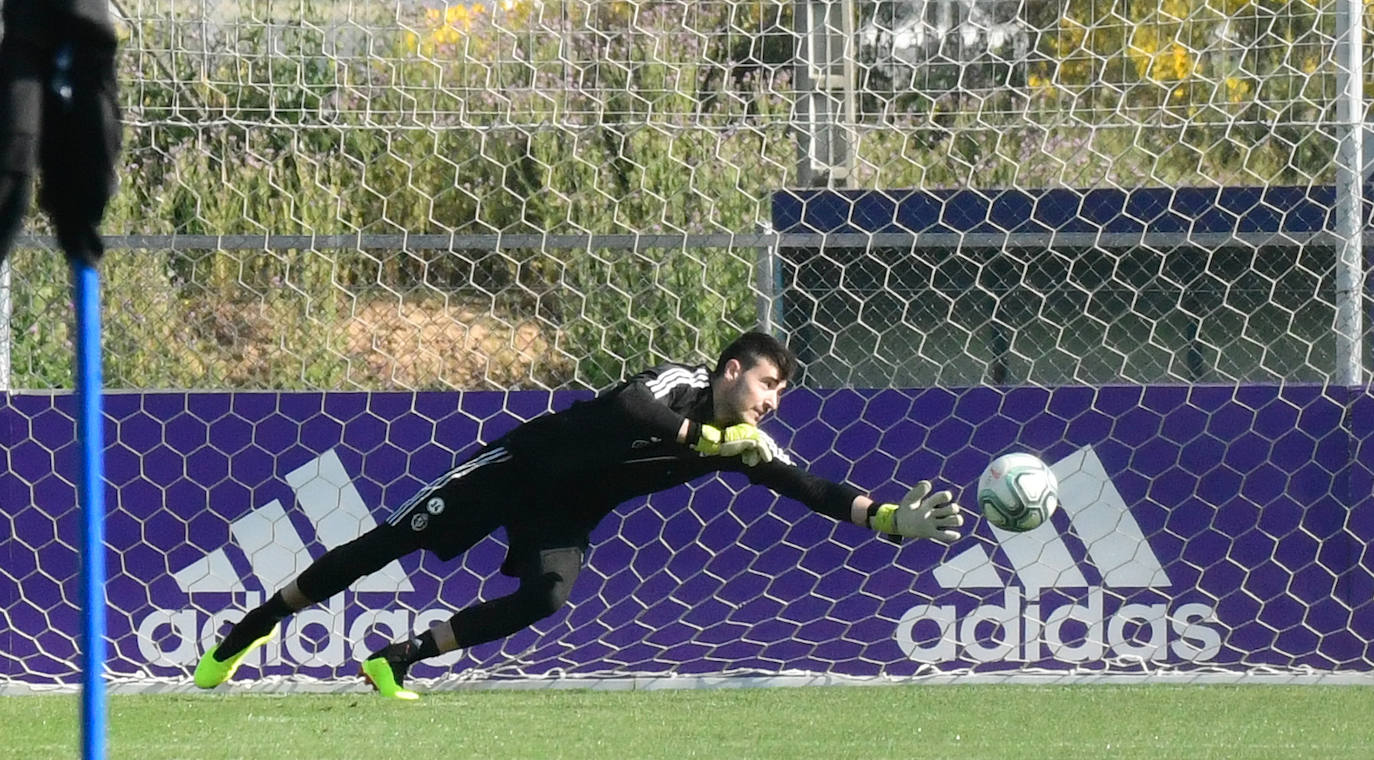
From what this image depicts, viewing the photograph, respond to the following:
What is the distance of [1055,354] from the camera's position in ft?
25.4

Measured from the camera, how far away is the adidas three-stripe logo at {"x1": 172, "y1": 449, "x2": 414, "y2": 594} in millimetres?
7113

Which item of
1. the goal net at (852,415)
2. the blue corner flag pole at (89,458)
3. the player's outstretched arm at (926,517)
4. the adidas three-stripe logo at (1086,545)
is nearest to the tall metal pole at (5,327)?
the goal net at (852,415)

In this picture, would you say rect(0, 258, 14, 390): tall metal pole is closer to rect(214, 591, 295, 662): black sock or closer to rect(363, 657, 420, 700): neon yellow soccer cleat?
rect(214, 591, 295, 662): black sock

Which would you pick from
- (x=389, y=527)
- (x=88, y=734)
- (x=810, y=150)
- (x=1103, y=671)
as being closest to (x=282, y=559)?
(x=389, y=527)

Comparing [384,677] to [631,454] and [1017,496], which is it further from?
[1017,496]

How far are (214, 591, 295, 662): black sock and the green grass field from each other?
10.1 inches

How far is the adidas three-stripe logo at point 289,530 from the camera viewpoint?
23.3ft

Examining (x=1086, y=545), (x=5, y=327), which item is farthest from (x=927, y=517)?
(x=5, y=327)

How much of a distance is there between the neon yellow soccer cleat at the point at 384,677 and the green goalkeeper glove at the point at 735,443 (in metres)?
1.25

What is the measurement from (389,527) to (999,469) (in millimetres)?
2055

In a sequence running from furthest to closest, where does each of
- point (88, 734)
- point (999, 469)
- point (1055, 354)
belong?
point (1055, 354)
point (999, 469)
point (88, 734)

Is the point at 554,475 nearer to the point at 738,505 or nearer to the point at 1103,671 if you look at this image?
the point at 738,505

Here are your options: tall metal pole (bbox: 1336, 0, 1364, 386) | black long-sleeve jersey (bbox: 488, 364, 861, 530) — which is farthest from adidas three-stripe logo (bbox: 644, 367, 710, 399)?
tall metal pole (bbox: 1336, 0, 1364, 386)

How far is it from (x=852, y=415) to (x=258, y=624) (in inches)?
92.6
